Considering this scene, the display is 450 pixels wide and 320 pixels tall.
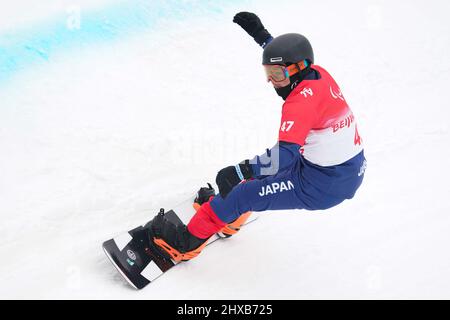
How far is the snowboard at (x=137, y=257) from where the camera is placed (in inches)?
120

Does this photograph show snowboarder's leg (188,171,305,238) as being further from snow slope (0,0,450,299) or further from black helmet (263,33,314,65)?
black helmet (263,33,314,65)

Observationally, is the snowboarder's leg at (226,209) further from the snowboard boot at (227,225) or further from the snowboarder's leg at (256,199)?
the snowboard boot at (227,225)

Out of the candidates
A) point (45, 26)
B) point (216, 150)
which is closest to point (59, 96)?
point (45, 26)

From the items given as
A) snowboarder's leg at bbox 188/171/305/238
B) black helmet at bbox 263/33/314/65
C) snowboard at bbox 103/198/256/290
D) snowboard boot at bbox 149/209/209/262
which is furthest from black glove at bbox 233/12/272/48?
snowboard at bbox 103/198/256/290

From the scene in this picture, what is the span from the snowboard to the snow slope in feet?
0.23

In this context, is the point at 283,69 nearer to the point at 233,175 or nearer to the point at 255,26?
the point at 233,175

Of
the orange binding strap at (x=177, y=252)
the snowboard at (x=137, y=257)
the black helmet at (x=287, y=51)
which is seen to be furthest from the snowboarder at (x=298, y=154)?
the snowboard at (x=137, y=257)

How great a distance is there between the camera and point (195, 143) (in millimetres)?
4309

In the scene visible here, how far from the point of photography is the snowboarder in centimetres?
257

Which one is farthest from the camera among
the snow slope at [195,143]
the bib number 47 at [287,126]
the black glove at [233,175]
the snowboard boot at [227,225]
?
the snowboard boot at [227,225]

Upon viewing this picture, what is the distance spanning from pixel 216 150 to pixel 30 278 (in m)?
1.84

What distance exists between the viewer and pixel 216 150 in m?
4.32

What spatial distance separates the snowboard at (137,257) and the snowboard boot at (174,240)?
0.05 meters

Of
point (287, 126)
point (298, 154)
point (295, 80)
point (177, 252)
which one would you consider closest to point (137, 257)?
point (177, 252)
